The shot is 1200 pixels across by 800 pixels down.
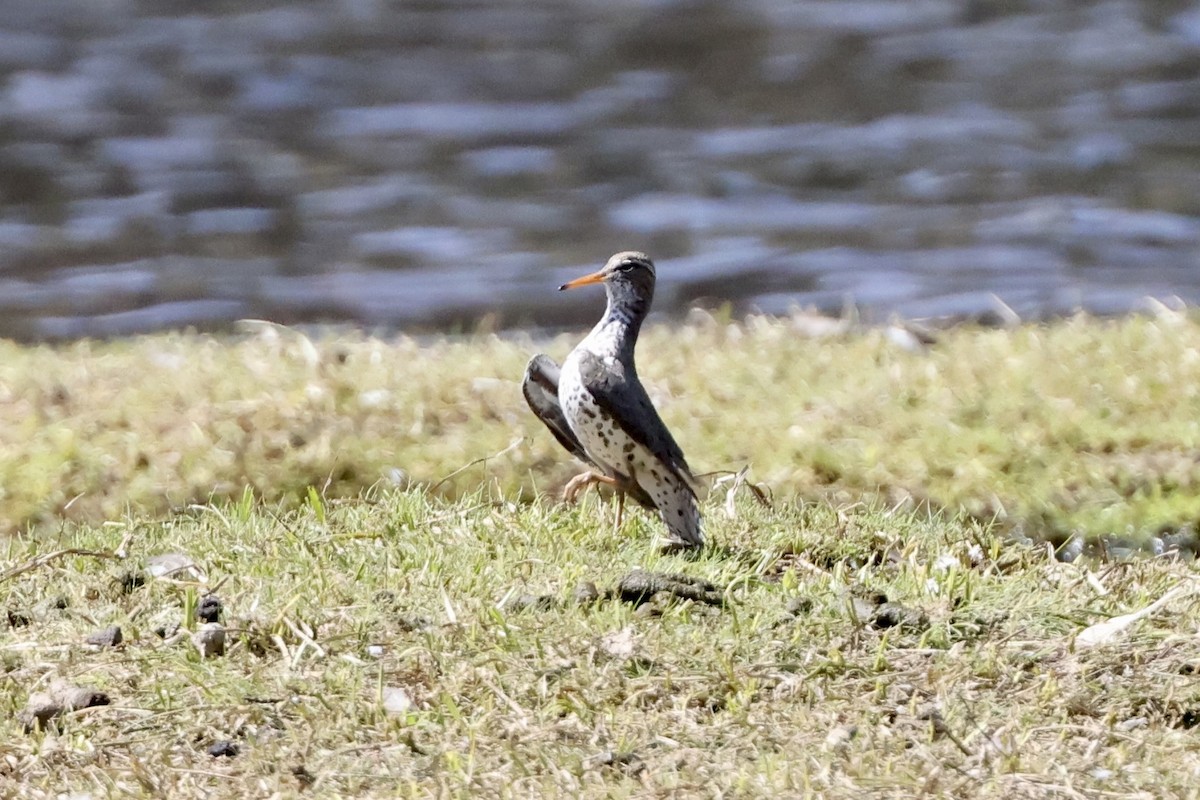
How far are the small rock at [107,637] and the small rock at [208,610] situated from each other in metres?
0.18

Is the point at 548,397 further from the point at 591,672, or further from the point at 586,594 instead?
the point at 591,672

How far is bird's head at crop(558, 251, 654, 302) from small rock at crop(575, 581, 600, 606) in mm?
1050

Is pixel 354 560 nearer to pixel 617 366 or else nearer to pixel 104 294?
pixel 617 366

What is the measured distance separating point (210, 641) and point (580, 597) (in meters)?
0.85

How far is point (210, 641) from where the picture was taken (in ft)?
13.8

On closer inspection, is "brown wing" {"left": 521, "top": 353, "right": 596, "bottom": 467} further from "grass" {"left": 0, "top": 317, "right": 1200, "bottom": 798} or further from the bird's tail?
the bird's tail

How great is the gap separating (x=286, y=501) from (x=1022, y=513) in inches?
92.2

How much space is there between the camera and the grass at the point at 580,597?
381 centimetres

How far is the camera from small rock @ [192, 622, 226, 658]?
4.21m

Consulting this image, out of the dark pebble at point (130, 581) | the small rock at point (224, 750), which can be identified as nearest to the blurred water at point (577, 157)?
the dark pebble at point (130, 581)

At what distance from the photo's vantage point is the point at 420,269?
35.4ft

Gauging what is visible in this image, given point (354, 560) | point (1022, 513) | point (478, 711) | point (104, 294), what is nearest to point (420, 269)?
point (104, 294)

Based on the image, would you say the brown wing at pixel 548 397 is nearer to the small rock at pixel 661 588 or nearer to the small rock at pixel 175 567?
the small rock at pixel 661 588

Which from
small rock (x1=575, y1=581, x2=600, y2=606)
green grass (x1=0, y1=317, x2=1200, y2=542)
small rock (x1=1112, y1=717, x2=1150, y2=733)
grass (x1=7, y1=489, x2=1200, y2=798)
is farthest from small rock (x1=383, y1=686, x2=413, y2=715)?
green grass (x1=0, y1=317, x2=1200, y2=542)
